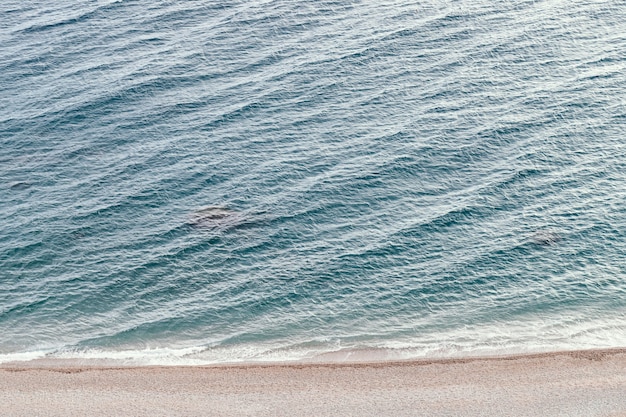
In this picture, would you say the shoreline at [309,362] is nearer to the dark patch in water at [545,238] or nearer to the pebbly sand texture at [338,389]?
the pebbly sand texture at [338,389]

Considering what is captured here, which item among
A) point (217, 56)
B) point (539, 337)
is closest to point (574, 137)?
point (539, 337)

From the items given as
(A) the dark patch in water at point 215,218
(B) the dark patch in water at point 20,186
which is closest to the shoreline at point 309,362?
(A) the dark patch in water at point 215,218

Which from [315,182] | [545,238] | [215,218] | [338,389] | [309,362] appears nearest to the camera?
[338,389]

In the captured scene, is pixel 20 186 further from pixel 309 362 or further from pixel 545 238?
pixel 545 238

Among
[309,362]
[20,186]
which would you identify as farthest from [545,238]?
[20,186]

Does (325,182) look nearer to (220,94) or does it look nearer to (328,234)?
(328,234)

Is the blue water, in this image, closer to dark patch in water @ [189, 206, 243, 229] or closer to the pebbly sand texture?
dark patch in water @ [189, 206, 243, 229]
